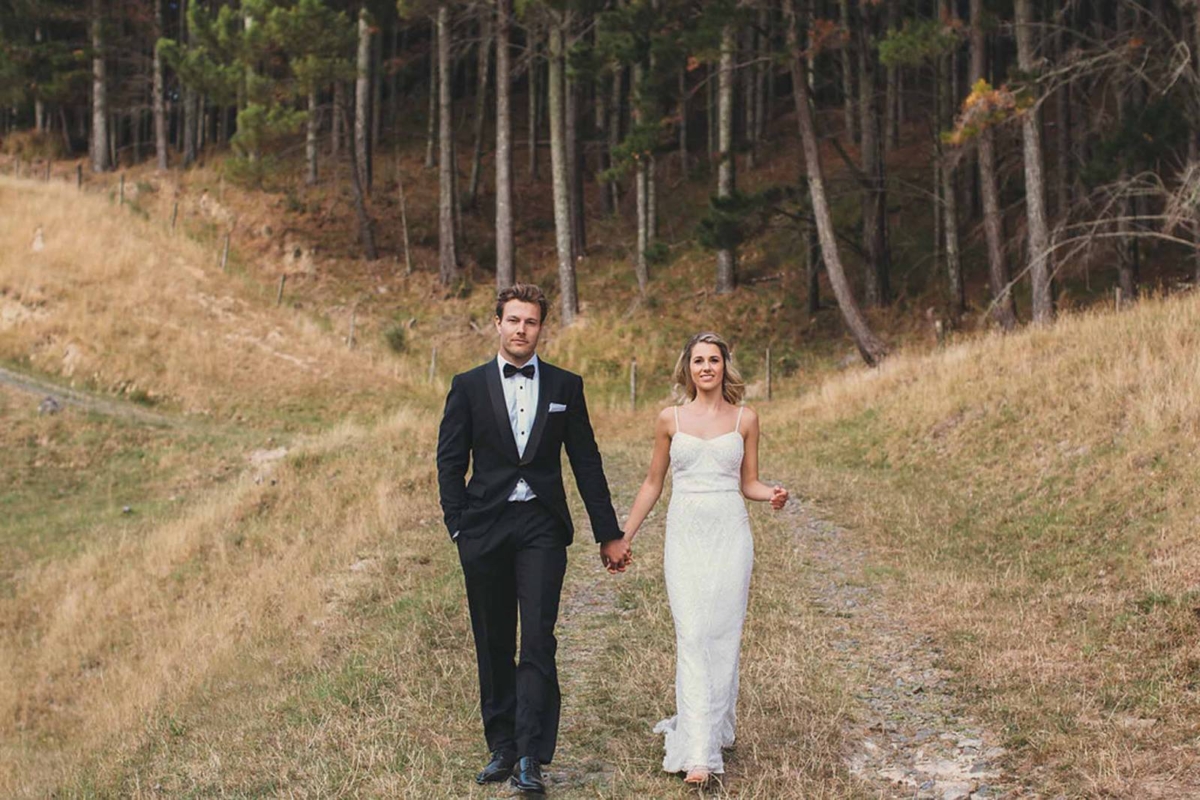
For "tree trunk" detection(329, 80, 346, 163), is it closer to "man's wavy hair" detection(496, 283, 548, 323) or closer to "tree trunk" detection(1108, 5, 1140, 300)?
"tree trunk" detection(1108, 5, 1140, 300)

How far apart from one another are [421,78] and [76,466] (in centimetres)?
4249

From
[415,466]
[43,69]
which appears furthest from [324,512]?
[43,69]

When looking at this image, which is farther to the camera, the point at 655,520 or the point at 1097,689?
the point at 655,520

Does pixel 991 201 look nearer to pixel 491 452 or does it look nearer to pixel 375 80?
pixel 491 452

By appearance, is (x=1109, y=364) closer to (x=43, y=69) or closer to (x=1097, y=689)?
(x=1097, y=689)

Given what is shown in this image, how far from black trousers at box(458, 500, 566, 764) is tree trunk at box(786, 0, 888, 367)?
1817 cm

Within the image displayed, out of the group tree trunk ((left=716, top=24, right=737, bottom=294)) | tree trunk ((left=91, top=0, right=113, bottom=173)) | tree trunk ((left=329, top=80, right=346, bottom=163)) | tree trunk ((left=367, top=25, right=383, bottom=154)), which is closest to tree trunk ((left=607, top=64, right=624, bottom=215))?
tree trunk ((left=716, top=24, right=737, bottom=294))

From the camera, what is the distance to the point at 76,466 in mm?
22125

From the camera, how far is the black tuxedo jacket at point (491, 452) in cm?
541

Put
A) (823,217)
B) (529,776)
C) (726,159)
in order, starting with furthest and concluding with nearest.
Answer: (726,159)
(823,217)
(529,776)

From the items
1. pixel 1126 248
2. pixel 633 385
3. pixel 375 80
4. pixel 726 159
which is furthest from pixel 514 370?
pixel 375 80

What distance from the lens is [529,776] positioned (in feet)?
17.4

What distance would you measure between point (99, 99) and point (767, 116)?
2866 centimetres

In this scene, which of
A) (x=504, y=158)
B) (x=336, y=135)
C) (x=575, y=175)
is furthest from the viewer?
(x=336, y=135)
